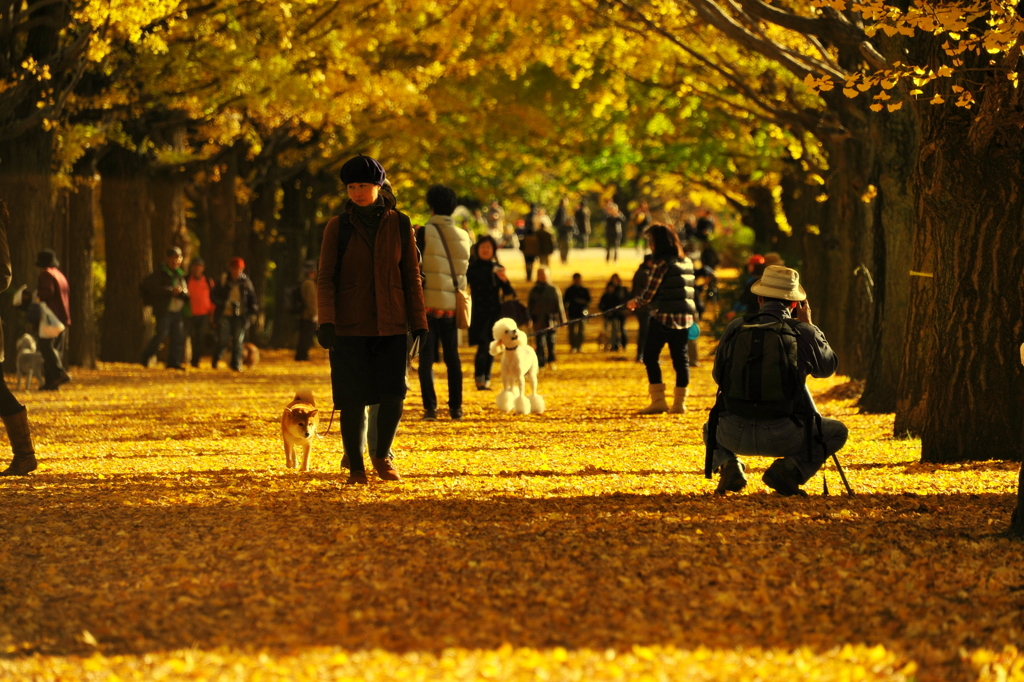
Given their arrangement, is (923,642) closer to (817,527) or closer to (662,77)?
Result: (817,527)

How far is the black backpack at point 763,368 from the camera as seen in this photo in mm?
7590

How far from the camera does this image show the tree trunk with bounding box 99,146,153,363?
76.2ft

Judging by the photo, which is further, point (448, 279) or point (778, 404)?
point (448, 279)

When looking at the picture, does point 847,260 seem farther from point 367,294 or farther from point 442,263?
point 367,294

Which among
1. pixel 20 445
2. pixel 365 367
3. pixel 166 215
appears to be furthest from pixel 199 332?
pixel 365 367

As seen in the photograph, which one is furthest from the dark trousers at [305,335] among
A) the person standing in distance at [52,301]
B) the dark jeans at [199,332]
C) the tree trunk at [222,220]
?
the person standing in distance at [52,301]

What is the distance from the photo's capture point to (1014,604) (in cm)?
568

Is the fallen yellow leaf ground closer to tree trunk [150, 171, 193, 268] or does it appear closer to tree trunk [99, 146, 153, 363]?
tree trunk [99, 146, 153, 363]

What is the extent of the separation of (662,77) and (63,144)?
32.7 ft

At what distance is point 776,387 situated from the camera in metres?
7.61

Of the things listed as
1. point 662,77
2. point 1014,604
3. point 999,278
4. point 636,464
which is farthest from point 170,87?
point 1014,604

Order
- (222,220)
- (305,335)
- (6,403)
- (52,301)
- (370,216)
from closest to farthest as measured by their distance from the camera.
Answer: (370,216)
(6,403)
(52,301)
(305,335)
(222,220)

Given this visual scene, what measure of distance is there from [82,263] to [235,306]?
2.57 meters

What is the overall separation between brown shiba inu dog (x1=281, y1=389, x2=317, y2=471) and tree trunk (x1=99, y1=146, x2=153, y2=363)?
1479 centimetres
